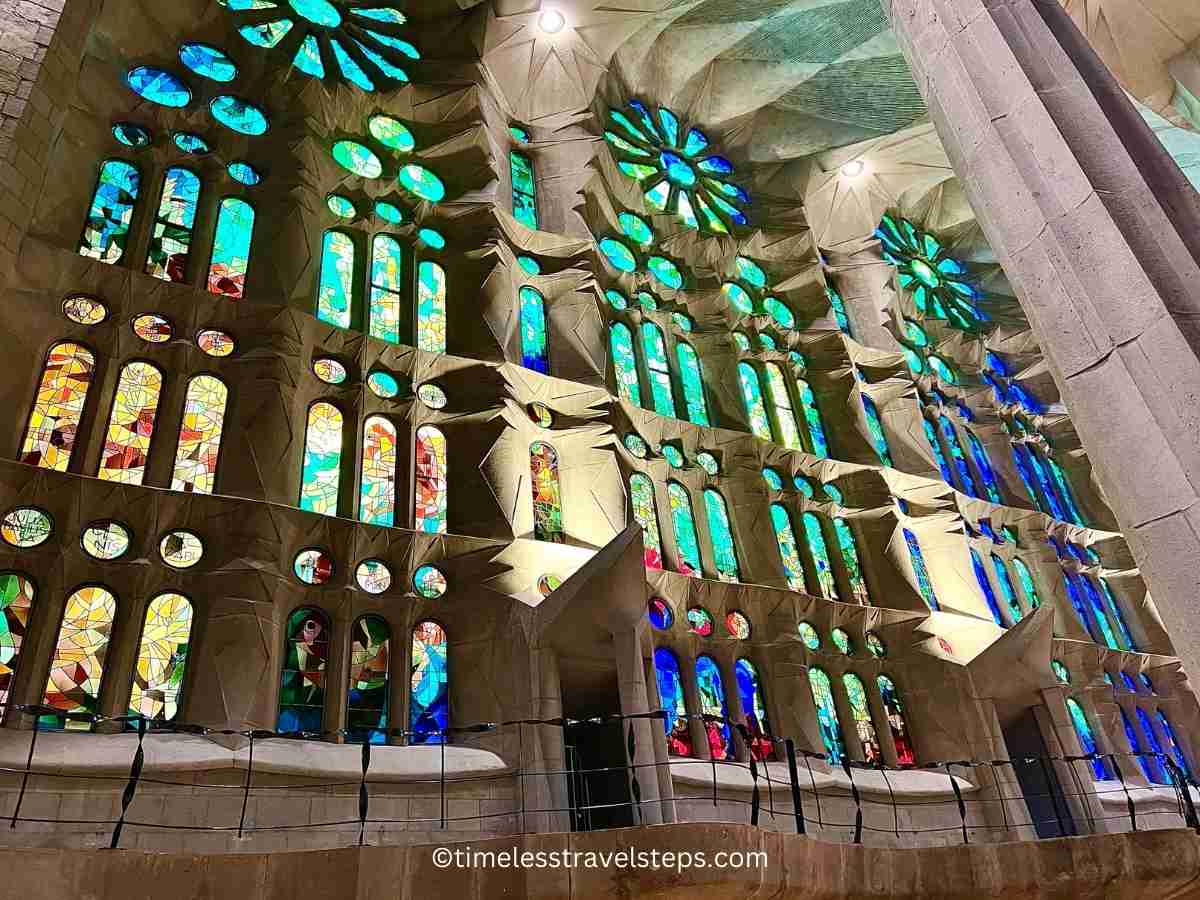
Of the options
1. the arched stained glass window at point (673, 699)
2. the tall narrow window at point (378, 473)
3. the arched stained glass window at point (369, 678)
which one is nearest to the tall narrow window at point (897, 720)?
the arched stained glass window at point (673, 699)

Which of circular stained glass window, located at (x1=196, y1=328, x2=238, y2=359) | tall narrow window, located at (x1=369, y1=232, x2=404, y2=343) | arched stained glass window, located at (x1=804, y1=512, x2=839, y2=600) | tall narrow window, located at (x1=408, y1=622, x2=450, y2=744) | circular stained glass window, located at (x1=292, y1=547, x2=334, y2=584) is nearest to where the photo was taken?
tall narrow window, located at (x1=408, y1=622, x2=450, y2=744)

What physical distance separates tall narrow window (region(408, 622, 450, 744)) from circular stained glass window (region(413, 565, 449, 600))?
37cm

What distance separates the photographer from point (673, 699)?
39.2 ft

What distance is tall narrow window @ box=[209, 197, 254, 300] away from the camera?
37.9 ft

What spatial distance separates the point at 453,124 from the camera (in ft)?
49.3

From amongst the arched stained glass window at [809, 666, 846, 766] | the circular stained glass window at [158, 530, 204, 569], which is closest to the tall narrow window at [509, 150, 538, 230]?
the circular stained glass window at [158, 530, 204, 569]

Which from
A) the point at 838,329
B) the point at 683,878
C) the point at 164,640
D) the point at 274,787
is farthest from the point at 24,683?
the point at 838,329

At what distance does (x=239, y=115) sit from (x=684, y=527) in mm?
9140

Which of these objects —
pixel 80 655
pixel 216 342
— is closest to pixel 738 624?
pixel 216 342

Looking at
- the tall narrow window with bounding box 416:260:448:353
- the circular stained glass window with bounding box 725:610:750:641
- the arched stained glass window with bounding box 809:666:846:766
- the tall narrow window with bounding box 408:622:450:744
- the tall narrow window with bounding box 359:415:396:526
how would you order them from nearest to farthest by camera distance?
the tall narrow window with bounding box 408:622:450:744
the tall narrow window with bounding box 359:415:396:526
the tall narrow window with bounding box 416:260:448:353
the arched stained glass window with bounding box 809:666:846:766
the circular stained glass window with bounding box 725:610:750:641

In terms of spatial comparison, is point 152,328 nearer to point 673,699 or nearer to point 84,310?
point 84,310

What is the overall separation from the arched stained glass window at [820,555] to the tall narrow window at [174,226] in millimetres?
10717

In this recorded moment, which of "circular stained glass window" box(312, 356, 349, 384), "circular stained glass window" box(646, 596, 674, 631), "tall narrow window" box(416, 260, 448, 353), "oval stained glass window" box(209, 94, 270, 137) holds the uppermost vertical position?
"oval stained glass window" box(209, 94, 270, 137)

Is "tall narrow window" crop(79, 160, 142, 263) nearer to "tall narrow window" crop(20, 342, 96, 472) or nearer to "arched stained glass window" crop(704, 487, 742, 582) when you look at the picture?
"tall narrow window" crop(20, 342, 96, 472)
